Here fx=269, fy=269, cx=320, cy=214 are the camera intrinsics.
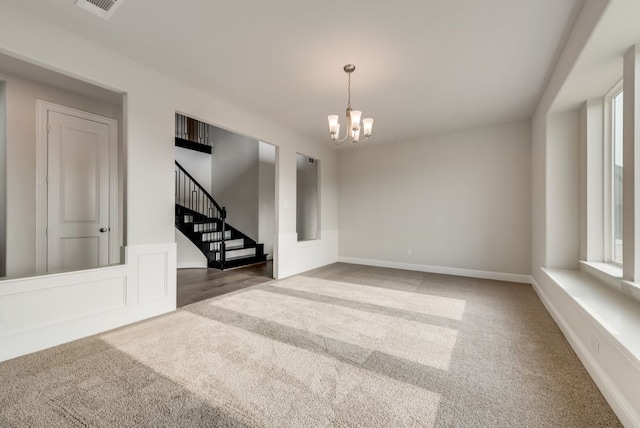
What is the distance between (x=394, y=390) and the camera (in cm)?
174

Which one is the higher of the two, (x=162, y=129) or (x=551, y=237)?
(x=162, y=129)

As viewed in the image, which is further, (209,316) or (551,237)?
(551,237)

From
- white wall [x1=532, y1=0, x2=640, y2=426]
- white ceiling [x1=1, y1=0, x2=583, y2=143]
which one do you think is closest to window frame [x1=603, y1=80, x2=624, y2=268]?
white wall [x1=532, y1=0, x2=640, y2=426]

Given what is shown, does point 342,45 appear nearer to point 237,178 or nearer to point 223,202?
point 237,178

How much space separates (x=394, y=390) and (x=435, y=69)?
313 centimetres

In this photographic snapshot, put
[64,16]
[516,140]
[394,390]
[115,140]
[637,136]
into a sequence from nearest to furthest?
[394,390], [637,136], [64,16], [115,140], [516,140]

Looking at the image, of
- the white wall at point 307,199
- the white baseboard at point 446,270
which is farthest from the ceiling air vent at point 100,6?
the white baseboard at point 446,270

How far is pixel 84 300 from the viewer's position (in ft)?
8.25

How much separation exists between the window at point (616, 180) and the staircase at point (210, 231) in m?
5.93

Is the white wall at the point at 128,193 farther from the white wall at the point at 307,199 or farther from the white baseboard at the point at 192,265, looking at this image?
the white wall at the point at 307,199

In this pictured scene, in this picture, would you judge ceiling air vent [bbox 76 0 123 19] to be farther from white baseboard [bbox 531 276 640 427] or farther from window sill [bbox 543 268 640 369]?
white baseboard [bbox 531 276 640 427]

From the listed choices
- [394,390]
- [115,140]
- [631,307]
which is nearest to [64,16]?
[115,140]

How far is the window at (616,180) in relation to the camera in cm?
273

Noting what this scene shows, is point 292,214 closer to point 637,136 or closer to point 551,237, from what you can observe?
point 551,237
